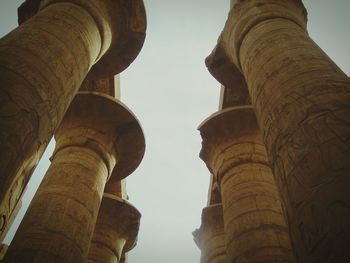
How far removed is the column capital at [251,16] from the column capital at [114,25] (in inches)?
79.9

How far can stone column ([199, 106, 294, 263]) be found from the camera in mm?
6645

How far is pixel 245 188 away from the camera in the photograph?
25.3ft

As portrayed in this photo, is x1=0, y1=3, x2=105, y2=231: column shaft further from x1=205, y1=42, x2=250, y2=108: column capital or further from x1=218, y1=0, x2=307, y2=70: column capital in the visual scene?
x1=205, y1=42, x2=250, y2=108: column capital

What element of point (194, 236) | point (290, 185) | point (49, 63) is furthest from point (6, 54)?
point (194, 236)

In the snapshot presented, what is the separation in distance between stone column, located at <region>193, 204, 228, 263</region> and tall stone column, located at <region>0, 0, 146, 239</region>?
7.53 m

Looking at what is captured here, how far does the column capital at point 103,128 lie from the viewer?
8477 mm

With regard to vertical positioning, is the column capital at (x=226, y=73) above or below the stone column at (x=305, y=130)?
above

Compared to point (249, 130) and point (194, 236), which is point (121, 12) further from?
point (194, 236)

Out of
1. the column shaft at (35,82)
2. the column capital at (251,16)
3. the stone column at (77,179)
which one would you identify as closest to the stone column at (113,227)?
the stone column at (77,179)

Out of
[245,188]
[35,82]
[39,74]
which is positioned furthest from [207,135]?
[35,82]

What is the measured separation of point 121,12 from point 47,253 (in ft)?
15.9

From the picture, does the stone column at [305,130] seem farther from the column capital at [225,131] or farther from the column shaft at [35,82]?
the column capital at [225,131]

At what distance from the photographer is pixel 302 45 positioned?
4703 millimetres

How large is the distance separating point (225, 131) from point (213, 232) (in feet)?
14.4
